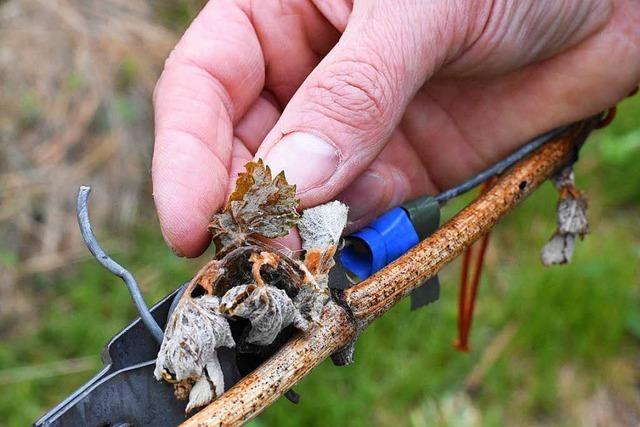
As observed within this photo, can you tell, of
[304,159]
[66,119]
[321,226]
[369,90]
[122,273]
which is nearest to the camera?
[122,273]

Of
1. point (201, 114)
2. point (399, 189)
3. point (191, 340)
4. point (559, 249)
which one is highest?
point (191, 340)

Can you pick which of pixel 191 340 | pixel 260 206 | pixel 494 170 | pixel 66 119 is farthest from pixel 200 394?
pixel 66 119

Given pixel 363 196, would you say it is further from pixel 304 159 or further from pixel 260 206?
pixel 260 206

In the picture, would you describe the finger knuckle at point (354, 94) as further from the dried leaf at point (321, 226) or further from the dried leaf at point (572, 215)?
the dried leaf at point (572, 215)

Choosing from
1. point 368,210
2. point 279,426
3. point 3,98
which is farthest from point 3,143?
point 368,210

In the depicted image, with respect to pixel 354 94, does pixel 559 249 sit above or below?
below

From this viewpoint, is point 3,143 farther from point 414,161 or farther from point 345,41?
point 345,41

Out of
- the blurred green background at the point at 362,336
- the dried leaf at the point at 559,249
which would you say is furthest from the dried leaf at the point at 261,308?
the blurred green background at the point at 362,336
